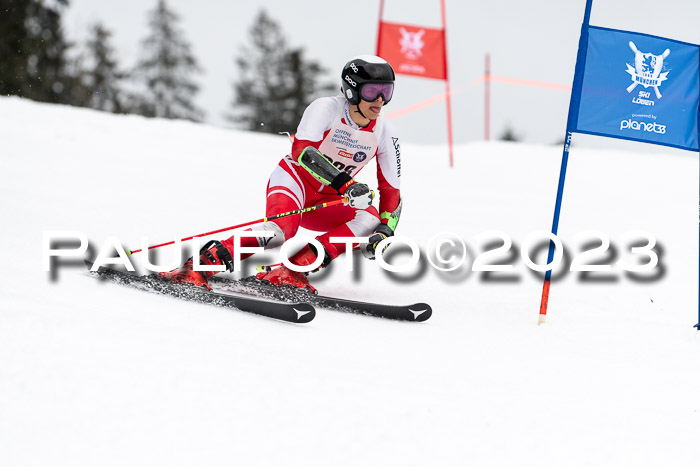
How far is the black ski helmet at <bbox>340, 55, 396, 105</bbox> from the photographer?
4.35 metres

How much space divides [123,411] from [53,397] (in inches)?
8.6

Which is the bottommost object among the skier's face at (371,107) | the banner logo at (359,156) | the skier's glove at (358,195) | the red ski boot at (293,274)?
the red ski boot at (293,274)

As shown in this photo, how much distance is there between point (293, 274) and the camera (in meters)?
4.77

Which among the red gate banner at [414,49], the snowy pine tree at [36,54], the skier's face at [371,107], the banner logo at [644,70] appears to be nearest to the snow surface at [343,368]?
the skier's face at [371,107]

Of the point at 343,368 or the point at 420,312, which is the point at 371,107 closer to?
the point at 420,312

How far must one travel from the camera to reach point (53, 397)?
2148 mm

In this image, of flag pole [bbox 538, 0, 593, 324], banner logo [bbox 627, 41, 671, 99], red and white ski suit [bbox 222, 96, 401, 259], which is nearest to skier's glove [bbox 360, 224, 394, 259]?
red and white ski suit [bbox 222, 96, 401, 259]

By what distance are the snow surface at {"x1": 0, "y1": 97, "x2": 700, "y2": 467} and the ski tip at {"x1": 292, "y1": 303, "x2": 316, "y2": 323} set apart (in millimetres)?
82

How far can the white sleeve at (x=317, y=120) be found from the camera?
4.51 meters

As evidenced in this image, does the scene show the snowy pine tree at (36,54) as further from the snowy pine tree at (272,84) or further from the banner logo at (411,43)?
the banner logo at (411,43)

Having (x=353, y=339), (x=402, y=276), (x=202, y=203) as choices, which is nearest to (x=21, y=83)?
(x=202, y=203)

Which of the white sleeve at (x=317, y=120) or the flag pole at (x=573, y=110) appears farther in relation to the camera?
the white sleeve at (x=317, y=120)

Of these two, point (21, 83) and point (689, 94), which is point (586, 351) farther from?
point (21, 83)

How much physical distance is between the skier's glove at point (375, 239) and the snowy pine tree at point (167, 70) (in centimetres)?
2891
